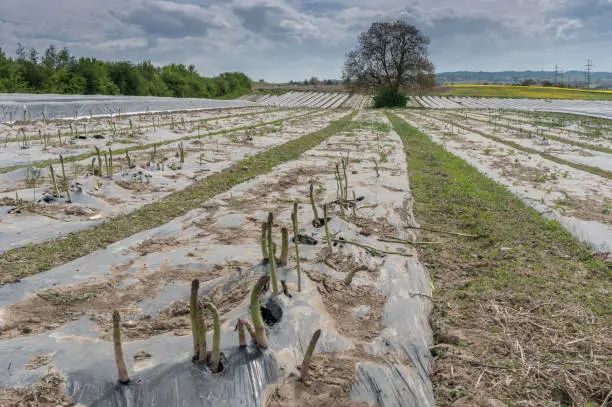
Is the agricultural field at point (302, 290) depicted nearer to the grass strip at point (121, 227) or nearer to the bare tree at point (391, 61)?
the grass strip at point (121, 227)

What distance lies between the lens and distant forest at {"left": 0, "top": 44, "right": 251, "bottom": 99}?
30.0 metres

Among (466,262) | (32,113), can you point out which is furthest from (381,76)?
(466,262)

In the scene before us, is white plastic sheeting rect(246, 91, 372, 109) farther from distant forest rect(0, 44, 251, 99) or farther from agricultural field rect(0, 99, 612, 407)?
agricultural field rect(0, 99, 612, 407)

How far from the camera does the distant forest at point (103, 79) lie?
2996 centimetres

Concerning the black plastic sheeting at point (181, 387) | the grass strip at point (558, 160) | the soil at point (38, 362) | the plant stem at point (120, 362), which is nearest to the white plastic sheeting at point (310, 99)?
the grass strip at point (558, 160)

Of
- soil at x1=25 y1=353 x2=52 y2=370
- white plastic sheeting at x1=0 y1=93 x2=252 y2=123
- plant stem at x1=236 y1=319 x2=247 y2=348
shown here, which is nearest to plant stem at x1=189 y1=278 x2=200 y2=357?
plant stem at x1=236 y1=319 x2=247 y2=348

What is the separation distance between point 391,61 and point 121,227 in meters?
40.0

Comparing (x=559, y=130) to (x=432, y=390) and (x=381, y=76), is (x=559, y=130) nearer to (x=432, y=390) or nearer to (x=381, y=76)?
(x=432, y=390)

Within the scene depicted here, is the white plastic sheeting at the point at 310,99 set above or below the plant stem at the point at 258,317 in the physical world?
above

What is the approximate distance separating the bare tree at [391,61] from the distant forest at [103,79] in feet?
59.5

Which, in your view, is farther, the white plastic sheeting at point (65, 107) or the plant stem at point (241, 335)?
the white plastic sheeting at point (65, 107)

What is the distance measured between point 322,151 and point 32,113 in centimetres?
1287

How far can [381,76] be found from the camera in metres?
41.2

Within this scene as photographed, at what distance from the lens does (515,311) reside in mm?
3227
